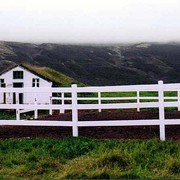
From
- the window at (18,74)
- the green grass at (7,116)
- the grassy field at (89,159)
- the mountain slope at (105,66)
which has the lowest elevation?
the grassy field at (89,159)

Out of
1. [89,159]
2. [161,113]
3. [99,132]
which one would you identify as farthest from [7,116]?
[89,159]

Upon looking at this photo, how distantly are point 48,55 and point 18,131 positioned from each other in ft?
605

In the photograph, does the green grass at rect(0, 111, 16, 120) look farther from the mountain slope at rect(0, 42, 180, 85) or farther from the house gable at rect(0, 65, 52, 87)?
the mountain slope at rect(0, 42, 180, 85)

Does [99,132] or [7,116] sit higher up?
[7,116]

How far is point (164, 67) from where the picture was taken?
184875mm

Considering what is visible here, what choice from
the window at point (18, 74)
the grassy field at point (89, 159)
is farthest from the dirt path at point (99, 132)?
the window at point (18, 74)

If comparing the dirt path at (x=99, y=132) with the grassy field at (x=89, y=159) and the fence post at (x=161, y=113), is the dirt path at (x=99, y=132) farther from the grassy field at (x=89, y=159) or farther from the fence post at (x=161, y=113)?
the grassy field at (x=89, y=159)

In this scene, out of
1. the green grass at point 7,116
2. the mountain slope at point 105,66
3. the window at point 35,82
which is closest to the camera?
the green grass at point 7,116

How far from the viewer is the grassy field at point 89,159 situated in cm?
849

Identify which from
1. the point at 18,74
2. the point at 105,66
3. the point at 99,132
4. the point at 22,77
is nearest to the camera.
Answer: the point at 99,132

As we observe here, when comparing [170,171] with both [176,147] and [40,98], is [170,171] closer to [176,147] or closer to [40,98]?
[176,147]

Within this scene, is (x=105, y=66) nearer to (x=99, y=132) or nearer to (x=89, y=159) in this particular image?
(x=99, y=132)

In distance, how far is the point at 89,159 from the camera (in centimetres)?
920

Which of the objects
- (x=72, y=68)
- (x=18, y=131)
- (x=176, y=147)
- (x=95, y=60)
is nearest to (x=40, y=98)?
(x=18, y=131)
